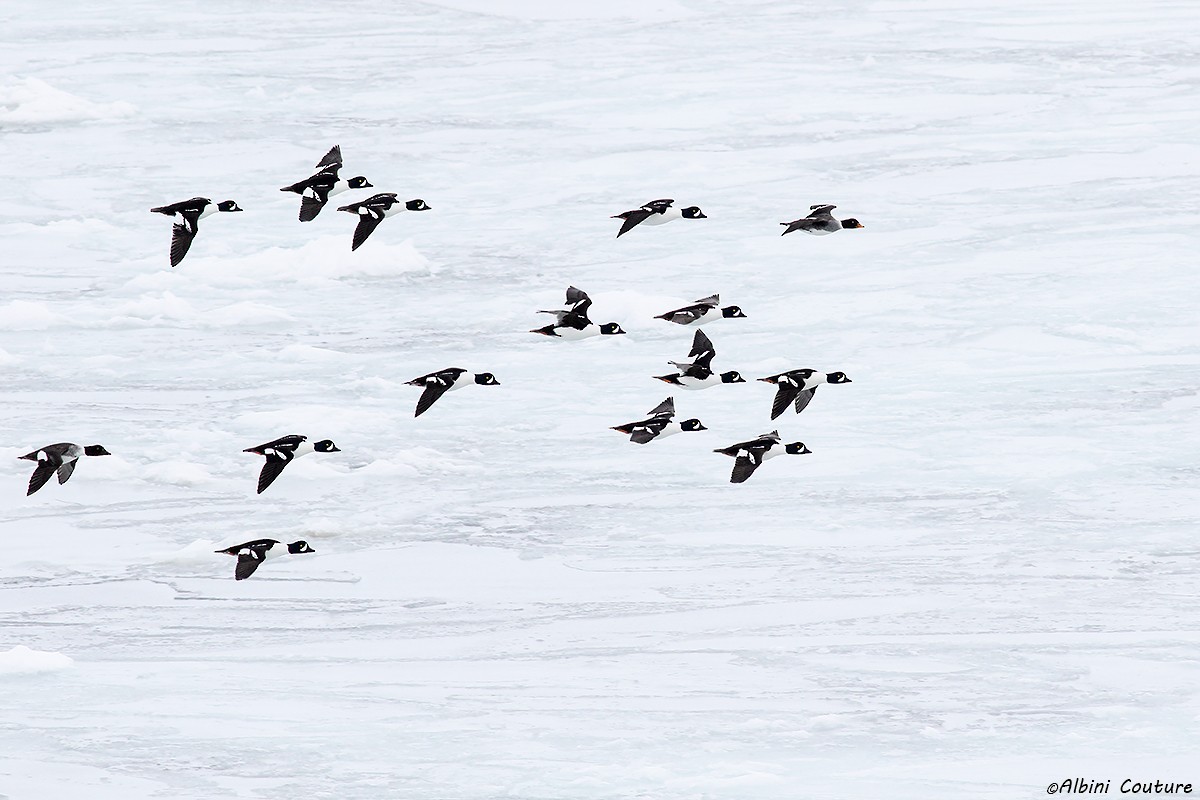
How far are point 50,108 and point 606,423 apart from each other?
12.1 meters

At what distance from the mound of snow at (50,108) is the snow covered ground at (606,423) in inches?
2.4

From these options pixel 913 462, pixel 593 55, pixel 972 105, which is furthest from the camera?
pixel 593 55

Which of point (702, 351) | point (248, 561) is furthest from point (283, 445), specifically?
point (702, 351)

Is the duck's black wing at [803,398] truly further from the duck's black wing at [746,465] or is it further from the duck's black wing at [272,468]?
the duck's black wing at [272,468]

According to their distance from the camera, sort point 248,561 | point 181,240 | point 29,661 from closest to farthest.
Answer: point 29,661 → point 248,561 → point 181,240

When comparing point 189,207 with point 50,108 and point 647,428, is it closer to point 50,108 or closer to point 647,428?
point 647,428

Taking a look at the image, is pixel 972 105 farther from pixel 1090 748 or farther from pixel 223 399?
pixel 1090 748

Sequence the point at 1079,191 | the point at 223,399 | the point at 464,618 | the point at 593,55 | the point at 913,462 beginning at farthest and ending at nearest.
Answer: the point at 593,55
the point at 1079,191
the point at 223,399
the point at 913,462
the point at 464,618

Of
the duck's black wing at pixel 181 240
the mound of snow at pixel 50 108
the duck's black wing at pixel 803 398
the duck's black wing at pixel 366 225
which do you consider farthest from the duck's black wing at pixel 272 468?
the mound of snow at pixel 50 108

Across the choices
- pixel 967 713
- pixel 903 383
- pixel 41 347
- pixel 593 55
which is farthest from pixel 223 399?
pixel 593 55

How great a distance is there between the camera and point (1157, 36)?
93.6 feet

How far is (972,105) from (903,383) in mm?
8955

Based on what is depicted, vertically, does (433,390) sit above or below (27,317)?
above

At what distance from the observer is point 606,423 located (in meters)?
17.0
